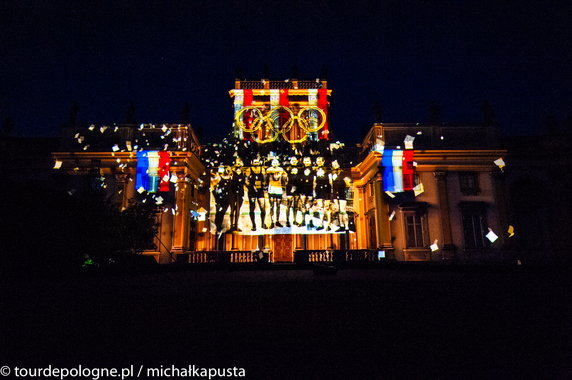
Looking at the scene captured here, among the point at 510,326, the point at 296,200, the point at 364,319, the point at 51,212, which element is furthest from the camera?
the point at 296,200

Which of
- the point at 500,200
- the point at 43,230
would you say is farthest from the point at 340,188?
the point at 43,230

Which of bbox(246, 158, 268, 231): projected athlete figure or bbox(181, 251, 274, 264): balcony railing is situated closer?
bbox(181, 251, 274, 264): balcony railing

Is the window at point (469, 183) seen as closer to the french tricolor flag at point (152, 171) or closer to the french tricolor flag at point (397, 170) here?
the french tricolor flag at point (397, 170)

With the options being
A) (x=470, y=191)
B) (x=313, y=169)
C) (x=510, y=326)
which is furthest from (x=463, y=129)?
(x=510, y=326)

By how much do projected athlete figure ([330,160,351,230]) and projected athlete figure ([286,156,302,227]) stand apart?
279 cm

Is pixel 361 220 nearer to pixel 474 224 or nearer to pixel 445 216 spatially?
pixel 445 216

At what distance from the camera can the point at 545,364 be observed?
4.13 ft

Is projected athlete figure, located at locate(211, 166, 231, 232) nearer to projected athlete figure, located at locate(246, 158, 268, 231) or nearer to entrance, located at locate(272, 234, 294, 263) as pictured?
projected athlete figure, located at locate(246, 158, 268, 231)

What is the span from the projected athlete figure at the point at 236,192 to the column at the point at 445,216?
1274 cm

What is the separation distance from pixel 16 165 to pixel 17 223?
61.1 feet

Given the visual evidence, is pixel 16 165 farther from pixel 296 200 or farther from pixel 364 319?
pixel 364 319

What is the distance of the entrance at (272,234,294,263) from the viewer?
22.5 meters

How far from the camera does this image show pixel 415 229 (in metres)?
19.3

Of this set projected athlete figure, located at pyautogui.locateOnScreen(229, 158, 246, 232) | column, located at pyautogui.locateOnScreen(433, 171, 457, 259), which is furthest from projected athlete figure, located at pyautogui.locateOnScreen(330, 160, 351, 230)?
projected athlete figure, located at pyautogui.locateOnScreen(229, 158, 246, 232)
